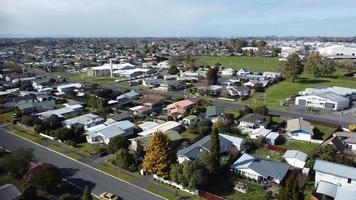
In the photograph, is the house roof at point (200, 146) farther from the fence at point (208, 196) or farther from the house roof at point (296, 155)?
the fence at point (208, 196)

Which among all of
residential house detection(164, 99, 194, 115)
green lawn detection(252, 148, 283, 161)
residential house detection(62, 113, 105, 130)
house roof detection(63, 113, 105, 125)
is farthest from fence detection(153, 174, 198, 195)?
residential house detection(164, 99, 194, 115)

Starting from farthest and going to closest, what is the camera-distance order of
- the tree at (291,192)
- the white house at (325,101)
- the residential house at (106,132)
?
the white house at (325,101), the residential house at (106,132), the tree at (291,192)

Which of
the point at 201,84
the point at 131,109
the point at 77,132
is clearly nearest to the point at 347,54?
the point at 201,84

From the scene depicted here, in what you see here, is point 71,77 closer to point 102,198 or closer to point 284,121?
point 284,121

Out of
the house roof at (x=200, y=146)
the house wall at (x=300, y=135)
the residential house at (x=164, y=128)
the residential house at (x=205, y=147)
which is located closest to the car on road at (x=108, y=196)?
the residential house at (x=205, y=147)

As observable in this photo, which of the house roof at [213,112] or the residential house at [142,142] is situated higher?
the house roof at [213,112]

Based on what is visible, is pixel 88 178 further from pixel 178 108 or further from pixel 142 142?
pixel 178 108

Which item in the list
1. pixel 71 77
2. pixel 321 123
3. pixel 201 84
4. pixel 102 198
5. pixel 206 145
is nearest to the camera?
pixel 102 198
